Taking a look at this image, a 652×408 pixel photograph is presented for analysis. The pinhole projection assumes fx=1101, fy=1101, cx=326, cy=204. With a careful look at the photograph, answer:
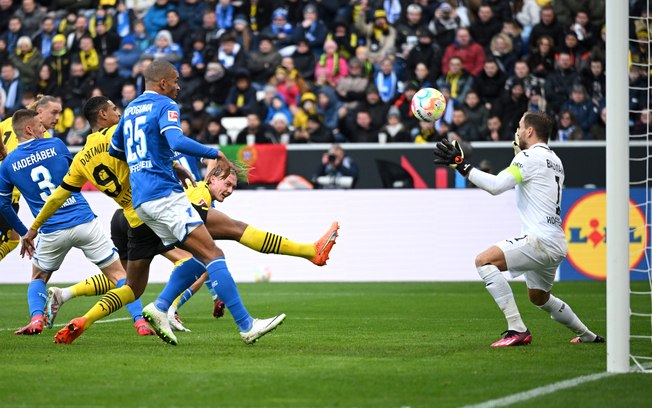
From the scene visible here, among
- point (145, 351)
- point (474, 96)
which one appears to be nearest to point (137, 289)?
point (145, 351)

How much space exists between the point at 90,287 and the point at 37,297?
0.56m

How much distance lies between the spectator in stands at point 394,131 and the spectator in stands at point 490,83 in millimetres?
1697

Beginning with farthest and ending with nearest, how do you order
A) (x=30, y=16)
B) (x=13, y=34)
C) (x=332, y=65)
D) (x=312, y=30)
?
(x=30, y=16) → (x=13, y=34) → (x=312, y=30) → (x=332, y=65)

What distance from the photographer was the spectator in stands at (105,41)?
24719 mm

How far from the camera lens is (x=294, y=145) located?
21.0 metres

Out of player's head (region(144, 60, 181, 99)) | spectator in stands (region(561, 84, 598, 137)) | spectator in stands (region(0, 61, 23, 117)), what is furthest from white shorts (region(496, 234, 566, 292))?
spectator in stands (region(0, 61, 23, 117))

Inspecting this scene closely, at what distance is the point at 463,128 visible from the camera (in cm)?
2080

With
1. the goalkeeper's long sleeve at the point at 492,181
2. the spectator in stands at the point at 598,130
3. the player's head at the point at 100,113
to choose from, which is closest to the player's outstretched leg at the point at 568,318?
the goalkeeper's long sleeve at the point at 492,181

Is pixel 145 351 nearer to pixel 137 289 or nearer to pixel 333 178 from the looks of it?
pixel 137 289

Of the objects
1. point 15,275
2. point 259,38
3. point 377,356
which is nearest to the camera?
A: point 377,356

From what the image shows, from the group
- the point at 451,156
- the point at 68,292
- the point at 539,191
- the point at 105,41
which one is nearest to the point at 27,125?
the point at 68,292

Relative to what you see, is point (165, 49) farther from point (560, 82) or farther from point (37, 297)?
point (37, 297)

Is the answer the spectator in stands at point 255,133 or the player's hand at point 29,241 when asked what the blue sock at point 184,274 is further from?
the spectator in stands at point 255,133

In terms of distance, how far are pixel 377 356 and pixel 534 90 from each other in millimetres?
13472
